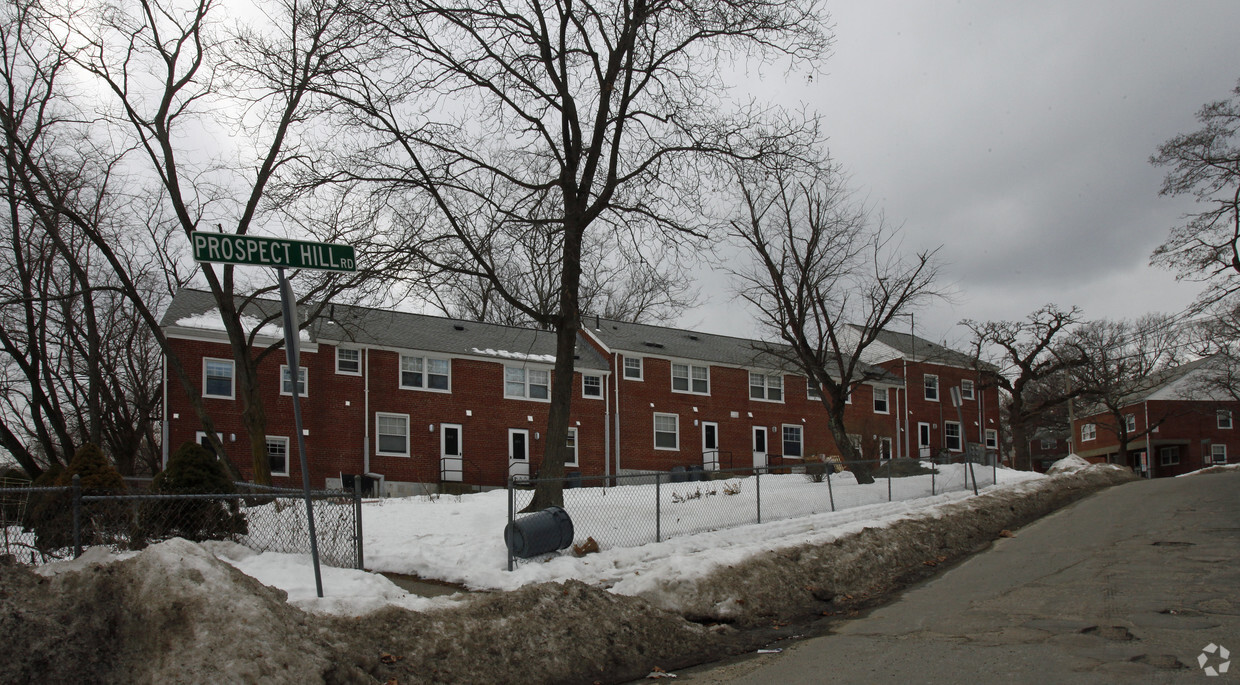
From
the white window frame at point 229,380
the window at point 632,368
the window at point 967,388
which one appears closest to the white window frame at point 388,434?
the white window frame at point 229,380

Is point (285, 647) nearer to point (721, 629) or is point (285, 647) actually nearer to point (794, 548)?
point (721, 629)

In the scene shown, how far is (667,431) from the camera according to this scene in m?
37.7

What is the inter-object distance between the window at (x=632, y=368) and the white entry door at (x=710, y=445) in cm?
397

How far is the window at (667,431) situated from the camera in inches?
1474

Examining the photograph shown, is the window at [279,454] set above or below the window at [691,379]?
below

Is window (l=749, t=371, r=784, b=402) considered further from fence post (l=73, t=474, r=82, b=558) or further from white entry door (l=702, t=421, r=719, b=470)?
fence post (l=73, t=474, r=82, b=558)

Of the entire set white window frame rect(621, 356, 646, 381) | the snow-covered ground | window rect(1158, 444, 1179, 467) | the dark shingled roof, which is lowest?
window rect(1158, 444, 1179, 467)

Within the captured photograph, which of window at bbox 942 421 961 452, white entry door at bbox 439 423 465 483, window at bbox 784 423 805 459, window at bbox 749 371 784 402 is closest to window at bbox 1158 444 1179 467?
window at bbox 942 421 961 452

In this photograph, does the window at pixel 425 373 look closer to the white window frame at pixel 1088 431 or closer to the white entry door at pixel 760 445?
the white entry door at pixel 760 445

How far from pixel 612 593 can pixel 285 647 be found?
148 inches

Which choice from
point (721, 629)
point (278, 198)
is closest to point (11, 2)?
point (278, 198)

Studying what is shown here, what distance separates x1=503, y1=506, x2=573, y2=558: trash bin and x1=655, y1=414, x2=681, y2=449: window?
26.2 metres

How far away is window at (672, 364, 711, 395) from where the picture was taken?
3841 cm

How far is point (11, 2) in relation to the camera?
20484mm
